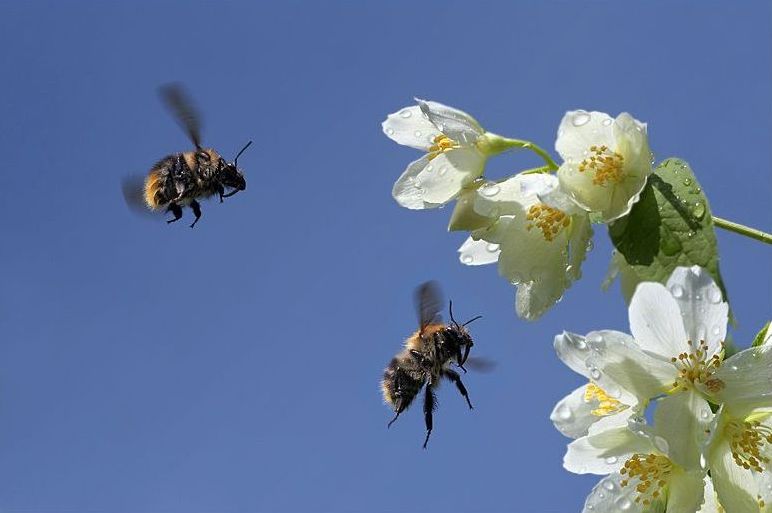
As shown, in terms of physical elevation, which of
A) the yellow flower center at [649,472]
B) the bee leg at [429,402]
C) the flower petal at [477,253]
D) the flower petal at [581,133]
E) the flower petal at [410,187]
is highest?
the bee leg at [429,402]

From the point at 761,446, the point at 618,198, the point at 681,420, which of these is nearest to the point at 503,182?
the point at 618,198

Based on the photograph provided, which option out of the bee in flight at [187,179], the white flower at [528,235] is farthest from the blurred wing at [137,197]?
the white flower at [528,235]

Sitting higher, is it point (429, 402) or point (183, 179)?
point (183, 179)

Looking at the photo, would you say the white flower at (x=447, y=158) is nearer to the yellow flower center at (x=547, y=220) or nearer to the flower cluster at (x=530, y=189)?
the flower cluster at (x=530, y=189)

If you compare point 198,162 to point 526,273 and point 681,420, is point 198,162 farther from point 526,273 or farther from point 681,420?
point 681,420

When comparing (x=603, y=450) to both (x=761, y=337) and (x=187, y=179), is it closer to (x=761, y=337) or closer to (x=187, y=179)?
(x=761, y=337)

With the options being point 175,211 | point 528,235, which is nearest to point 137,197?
point 175,211
